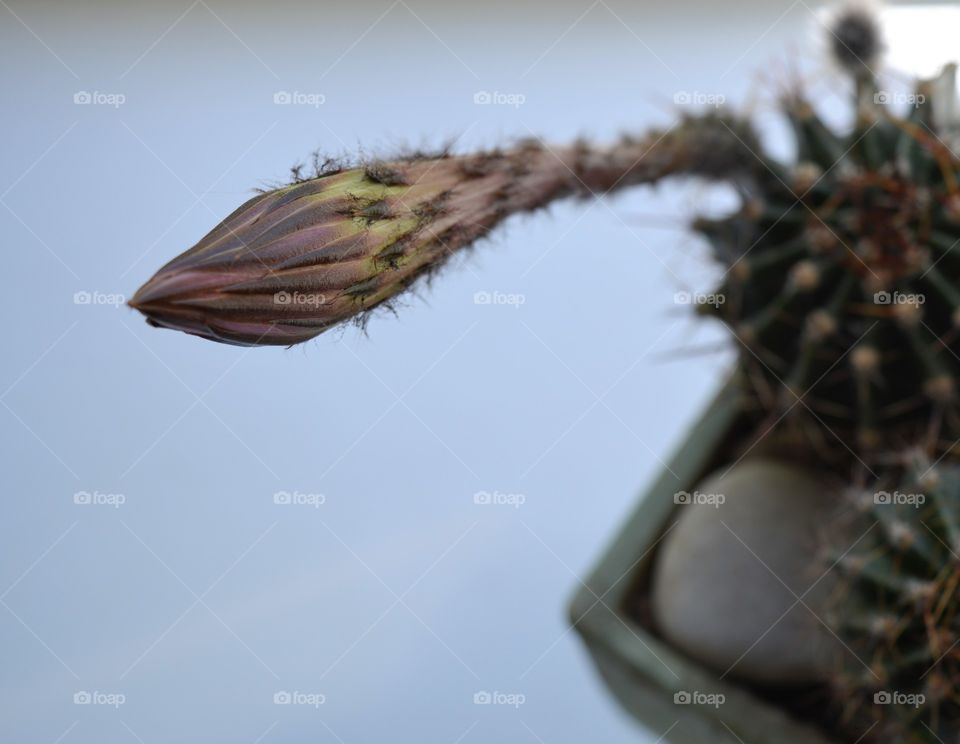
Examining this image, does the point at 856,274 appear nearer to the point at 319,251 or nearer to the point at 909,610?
the point at 909,610

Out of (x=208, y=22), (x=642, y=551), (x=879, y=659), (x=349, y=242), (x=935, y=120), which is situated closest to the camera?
(x=349, y=242)

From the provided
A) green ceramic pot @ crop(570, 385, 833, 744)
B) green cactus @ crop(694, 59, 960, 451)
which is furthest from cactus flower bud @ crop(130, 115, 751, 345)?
green ceramic pot @ crop(570, 385, 833, 744)

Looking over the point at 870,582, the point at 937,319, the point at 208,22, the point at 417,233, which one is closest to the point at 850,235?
the point at 937,319

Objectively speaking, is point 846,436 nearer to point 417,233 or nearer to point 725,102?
point 725,102

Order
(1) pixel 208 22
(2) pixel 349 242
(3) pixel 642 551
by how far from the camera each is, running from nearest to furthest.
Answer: (2) pixel 349 242 → (3) pixel 642 551 → (1) pixel 208 22

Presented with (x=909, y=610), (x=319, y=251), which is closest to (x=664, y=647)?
(x=909, y=610)

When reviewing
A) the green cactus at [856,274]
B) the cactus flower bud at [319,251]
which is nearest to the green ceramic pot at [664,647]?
the green cactus at [856,274]
